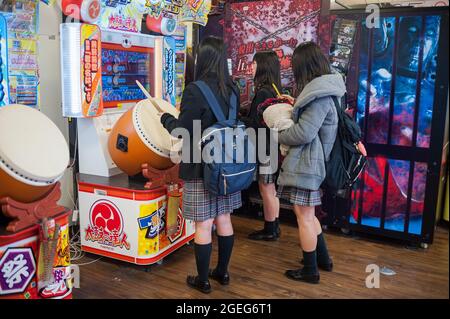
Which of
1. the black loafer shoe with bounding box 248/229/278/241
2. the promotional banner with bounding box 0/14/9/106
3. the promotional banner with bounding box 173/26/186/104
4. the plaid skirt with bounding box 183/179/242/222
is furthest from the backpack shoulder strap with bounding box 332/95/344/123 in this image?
the promotional banner with bounding box 0/14/9/106

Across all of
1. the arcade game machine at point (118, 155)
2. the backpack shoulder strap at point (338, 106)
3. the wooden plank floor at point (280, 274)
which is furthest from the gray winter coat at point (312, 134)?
the arcade game machine at point (118, 155)

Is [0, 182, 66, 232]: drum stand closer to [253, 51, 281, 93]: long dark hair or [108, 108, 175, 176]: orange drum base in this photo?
A: [108, 108, 175, 176]: orange drum base

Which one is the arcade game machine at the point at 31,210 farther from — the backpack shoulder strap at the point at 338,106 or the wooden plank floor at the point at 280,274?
the backpack shoulder strap at the point at 338,106

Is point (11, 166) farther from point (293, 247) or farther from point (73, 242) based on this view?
point (293, 247)

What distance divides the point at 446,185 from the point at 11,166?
368cm

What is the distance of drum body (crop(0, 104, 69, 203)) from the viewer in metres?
1.99

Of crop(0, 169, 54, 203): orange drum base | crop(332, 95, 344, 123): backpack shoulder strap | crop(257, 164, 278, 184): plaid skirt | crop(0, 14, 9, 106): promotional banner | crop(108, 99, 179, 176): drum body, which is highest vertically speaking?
crop(0, 14, 9, 106): promotional banner

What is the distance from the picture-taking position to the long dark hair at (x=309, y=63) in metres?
2.59

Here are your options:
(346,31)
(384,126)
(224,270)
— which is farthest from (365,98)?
(224,270)

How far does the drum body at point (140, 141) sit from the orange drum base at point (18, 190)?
771 millimetres

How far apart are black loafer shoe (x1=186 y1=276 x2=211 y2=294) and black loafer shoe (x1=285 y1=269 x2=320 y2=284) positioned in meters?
0.56

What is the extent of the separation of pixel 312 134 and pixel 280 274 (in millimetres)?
1020

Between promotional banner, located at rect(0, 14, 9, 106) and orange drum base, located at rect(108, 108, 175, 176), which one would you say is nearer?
promotional banner, located at rect(0, 14, 9, 106)
